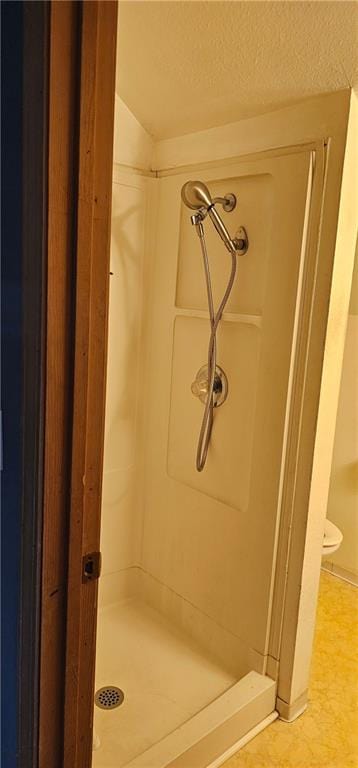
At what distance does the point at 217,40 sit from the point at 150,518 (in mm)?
1705

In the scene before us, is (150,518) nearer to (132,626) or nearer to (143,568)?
(143,568)

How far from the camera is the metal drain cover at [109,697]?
175cm

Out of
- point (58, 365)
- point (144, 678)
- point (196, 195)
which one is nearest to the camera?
point (58, 365)

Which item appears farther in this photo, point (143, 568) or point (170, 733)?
point (143, 568)

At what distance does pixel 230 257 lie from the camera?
186 cm

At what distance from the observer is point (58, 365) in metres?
0.77

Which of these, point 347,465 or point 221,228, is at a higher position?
point 221,228

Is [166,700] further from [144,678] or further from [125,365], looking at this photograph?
[125,365]

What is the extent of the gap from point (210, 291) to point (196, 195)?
336mm

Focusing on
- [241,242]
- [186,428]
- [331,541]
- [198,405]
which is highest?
[241,242]

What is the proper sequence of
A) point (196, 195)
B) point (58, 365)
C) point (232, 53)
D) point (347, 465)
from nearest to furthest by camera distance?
point (58, 365) < point (232, 53) < point (196, 195) < point (347, 465)

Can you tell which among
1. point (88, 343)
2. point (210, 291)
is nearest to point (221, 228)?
point (210, 291)

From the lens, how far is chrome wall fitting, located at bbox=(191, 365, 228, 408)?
6.24 ft

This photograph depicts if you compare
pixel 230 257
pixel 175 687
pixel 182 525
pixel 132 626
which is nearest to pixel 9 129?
pixel 230 257
